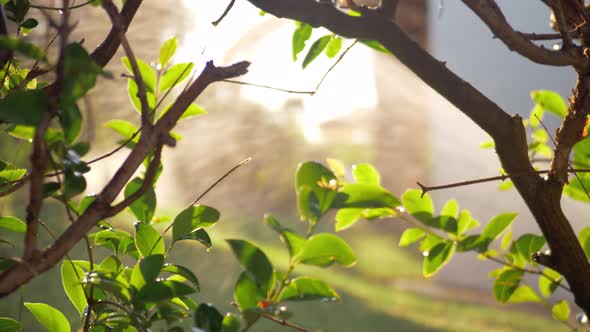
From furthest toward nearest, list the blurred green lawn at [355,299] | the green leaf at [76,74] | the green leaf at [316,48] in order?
the blurred green lawn at [355,299]
the green leaf at [316,48]
the green leaf at [76,74]

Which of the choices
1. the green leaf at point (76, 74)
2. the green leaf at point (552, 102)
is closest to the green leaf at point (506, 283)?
the green leaf at point (552, 102)

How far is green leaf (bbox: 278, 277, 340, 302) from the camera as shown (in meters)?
0.30

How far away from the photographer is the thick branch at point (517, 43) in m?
0.37

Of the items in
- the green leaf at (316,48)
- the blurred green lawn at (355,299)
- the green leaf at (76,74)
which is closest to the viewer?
the green leaf at (76,74)

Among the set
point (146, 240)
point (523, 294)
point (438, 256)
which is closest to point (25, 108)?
point (146, 240)

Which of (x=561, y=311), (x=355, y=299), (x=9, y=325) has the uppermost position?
(x=9, y=325)

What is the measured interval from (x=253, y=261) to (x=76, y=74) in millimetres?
103

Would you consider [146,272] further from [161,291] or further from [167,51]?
[167,51]

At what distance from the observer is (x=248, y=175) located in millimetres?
3111

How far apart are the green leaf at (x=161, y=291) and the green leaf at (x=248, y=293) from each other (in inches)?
0.8

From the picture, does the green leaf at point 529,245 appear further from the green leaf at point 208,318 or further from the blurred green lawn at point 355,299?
the blurred green lawn at point 355,299

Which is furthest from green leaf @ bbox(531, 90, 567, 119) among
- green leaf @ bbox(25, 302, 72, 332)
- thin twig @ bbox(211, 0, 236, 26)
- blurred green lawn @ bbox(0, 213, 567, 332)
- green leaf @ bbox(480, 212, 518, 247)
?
blurred green lawn @ bbox(0, 213, 567, 332)

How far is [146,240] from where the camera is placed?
1.16 feet

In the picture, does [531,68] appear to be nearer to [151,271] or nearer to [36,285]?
[36,285]
